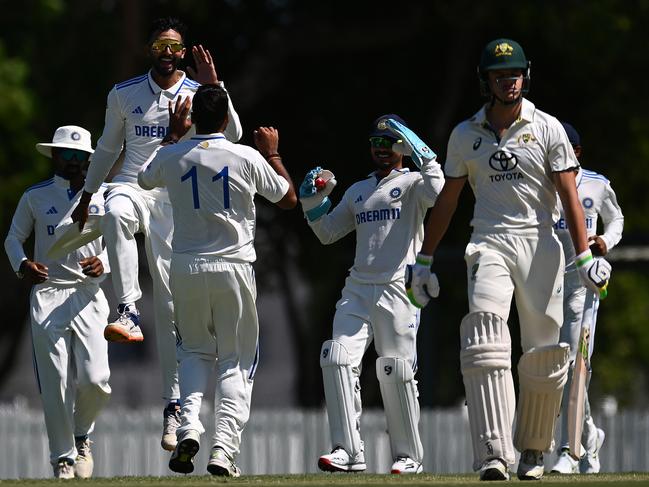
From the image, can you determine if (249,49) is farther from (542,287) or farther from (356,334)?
(542,287)

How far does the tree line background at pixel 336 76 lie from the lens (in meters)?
23.8

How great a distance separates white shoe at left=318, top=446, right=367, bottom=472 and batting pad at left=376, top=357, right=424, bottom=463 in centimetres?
35

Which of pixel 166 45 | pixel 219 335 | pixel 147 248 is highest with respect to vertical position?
pixel 166 45

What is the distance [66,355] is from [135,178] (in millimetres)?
1519

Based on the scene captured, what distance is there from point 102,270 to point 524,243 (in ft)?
11.5

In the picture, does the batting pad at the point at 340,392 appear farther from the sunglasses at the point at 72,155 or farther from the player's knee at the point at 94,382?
the sunglasses at the point at 72,155

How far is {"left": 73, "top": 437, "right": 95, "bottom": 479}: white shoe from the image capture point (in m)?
11.9

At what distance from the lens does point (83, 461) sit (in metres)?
12.0

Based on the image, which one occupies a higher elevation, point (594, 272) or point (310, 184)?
point (310, 184)

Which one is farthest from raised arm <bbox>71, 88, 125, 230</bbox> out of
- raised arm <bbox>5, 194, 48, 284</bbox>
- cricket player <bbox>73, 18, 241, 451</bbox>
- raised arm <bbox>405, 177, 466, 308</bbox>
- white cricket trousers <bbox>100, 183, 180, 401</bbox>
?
raised arm <bbox>405, 177, 466, 308</bbox>

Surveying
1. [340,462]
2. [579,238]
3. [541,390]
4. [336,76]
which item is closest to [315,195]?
[340,462]

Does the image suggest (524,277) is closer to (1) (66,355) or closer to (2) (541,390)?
(2) (541,390)

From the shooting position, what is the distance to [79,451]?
39.6ft

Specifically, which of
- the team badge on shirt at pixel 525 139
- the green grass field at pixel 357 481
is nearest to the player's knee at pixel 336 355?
the green grass field at pixel 357 481
